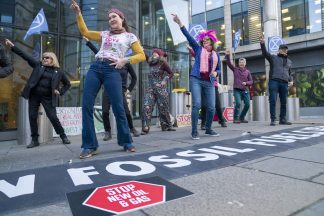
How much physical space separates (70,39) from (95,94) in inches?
244

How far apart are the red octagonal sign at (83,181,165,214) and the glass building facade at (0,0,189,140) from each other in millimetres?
5734

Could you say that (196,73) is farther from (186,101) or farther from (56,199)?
(186,101)

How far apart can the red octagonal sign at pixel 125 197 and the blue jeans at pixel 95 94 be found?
1.44 meters

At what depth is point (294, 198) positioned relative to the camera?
2.02 m

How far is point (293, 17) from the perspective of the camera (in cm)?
1988

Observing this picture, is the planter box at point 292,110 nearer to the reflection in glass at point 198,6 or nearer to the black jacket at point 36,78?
the black jacket at point 36,78

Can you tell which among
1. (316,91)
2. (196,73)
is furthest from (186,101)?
(316,91)

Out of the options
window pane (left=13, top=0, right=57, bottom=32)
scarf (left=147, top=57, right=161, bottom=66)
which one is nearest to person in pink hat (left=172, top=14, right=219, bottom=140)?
scarf (left=147, top=57, right=161, bottom=66)

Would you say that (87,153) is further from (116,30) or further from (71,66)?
(71,66)

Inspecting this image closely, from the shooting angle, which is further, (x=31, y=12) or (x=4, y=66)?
(x=31, y=12)

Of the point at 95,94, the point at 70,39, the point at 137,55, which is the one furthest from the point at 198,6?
the point at 95,94

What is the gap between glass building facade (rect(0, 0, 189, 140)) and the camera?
315 inches

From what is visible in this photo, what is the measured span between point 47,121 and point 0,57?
2.52 m

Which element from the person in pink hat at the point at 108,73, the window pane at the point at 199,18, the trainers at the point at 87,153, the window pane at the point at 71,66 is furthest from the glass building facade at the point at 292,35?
the trainers at the point at 87,153
